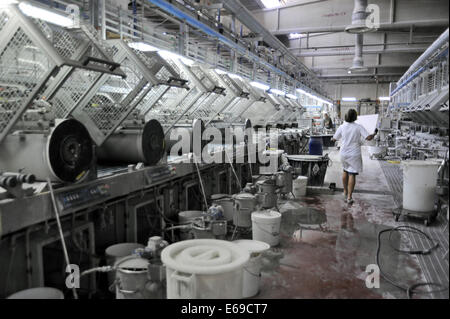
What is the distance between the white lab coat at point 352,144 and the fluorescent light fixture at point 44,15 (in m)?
4.09

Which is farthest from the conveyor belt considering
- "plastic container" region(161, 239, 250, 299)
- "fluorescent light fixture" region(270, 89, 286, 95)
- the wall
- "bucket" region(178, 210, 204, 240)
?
the wall

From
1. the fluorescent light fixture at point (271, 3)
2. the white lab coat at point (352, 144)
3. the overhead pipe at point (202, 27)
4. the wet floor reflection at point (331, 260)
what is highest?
the fluorescent light fixture at point (271, 3)

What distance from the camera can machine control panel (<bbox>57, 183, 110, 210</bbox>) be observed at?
2.53m

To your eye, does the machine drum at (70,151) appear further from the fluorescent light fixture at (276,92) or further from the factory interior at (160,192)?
the fluorescent light fixture at (276,92)

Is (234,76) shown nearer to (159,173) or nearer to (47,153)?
(159,173)

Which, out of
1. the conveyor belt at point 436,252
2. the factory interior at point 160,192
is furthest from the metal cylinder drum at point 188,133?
the conveyor belt at point 436,252

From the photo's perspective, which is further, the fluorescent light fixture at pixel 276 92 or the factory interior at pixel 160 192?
the fluorescent light fixture at pixel 276 92

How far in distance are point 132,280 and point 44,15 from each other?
2057 mm

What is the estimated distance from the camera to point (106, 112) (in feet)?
11.1

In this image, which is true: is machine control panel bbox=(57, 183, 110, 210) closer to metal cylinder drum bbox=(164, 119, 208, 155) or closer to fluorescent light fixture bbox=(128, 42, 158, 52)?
fluorescent light fixture bbox=(128, 42, 158, 52)

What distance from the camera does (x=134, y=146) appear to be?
3.56 metres

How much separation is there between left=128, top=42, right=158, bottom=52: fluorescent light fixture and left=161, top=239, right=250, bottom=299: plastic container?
2397 millimetres

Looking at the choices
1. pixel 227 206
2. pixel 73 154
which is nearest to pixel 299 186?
pixel 227 206

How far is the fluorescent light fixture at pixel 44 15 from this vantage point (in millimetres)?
2471
